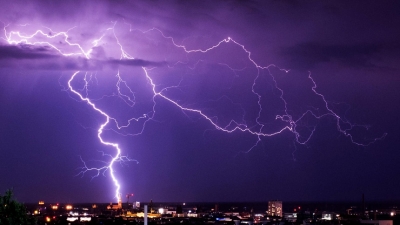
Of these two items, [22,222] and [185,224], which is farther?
[185,224]

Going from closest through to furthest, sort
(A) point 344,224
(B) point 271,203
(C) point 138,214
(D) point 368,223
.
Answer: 1. (D) point 368,223
2. (A) point 344,224
3. (C) point 138,214
4. (B) point 271,203

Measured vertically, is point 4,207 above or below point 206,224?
above

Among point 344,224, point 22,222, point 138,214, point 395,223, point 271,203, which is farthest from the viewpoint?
point 271,203

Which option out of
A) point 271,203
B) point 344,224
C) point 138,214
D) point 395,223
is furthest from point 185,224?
point 271,203

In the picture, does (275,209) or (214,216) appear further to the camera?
(275,209)

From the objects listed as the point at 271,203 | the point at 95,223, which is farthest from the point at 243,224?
the point at 271,203

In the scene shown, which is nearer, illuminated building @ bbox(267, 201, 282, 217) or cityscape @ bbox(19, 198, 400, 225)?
cityscape @ bbox(19, 198, 400, 225)

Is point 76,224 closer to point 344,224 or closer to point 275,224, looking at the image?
point 275,224

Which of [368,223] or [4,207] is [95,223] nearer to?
[368,223]

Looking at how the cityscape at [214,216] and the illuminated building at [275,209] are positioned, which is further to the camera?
the illuminated building at [275,209]
